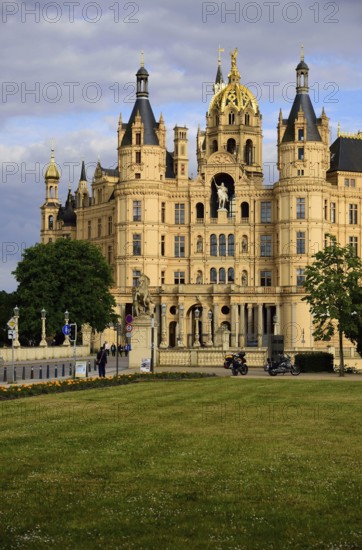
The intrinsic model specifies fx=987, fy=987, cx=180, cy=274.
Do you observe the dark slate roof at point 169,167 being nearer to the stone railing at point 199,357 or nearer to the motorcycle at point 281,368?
the stone railing at point 199,357

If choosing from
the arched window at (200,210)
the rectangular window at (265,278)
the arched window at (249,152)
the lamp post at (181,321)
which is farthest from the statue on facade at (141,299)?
the arched window at (249,152)

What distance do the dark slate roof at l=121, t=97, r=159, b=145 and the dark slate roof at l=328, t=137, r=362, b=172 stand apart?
2431 centimetres

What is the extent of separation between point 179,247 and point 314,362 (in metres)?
64.1

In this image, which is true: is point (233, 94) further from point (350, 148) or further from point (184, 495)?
point (184, 495)

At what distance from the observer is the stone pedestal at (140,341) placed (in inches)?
2566

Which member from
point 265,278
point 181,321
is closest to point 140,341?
point 181,321

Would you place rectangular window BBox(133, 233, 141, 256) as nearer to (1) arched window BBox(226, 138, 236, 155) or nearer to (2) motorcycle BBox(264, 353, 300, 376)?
(1) arched window BBox(226, 138, 236, 155)

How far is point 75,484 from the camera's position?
58.9 ft

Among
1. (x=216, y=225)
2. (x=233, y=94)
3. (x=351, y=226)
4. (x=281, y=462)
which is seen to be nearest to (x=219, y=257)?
(x=216, y=225)

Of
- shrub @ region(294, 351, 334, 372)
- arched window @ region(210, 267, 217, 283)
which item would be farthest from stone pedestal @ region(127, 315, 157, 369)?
arched window @ region(210, 267, 217, 283)

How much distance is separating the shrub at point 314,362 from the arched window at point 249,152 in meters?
74.7

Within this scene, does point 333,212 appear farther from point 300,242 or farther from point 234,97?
point 234,97

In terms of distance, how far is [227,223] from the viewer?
12925 centimetres

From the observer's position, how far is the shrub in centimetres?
6625
